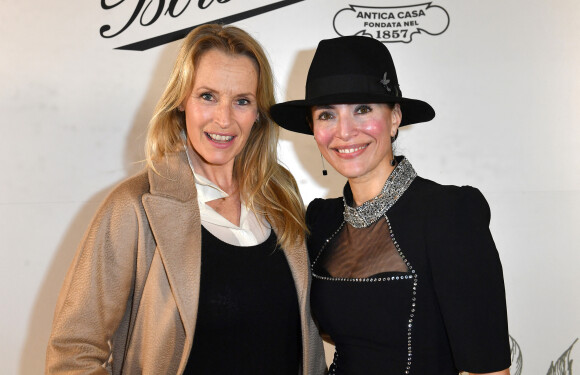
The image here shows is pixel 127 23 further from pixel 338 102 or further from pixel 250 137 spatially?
pixel 338 102

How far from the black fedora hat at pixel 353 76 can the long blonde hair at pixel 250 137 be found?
0.81 feet

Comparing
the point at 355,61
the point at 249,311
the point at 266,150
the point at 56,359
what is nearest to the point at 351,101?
the point at 355,61

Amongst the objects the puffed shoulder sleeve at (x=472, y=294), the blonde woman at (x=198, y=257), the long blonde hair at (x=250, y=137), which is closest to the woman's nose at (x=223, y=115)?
the blonde woman at (x=198, y=257)

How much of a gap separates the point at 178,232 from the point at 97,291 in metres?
0.27

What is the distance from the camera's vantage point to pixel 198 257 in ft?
5.52

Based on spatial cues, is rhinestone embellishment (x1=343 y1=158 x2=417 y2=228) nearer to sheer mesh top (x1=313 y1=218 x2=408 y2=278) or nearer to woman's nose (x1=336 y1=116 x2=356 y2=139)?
sheer mesh top (x1=313 y1=218 x2=408 y2=278)

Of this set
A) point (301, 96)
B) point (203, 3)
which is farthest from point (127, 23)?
point (301, 96)

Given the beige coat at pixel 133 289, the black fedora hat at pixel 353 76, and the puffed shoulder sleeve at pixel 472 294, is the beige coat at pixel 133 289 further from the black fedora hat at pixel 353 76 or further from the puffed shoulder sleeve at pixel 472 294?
the puffed shoulder sleeve at pixel 472 294

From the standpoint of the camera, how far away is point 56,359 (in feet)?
5.21

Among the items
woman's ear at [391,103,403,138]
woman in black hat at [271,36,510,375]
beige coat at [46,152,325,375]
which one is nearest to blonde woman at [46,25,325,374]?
beige coat at [46,152,325,375]

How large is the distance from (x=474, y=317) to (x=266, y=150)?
3.09 ft

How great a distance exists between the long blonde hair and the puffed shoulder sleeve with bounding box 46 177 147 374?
0.22m

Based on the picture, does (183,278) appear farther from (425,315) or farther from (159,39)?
(159,39)

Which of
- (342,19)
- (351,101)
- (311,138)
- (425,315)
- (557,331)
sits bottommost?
(557,331)
